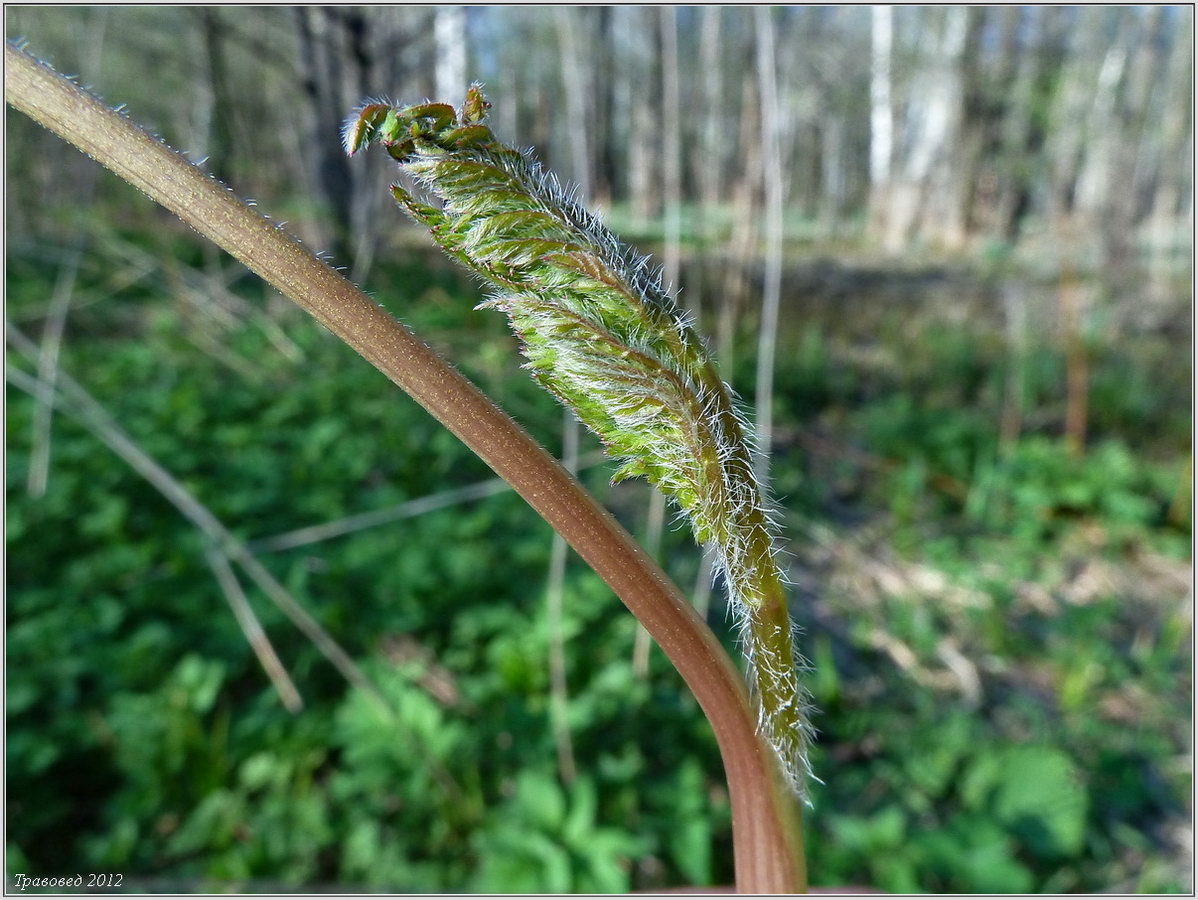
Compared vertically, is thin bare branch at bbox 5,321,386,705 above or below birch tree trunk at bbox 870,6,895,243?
below

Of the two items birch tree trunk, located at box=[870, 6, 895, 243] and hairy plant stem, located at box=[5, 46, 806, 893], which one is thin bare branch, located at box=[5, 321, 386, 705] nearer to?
hairy plant stem, located at box=[5, 46, 806, 893]

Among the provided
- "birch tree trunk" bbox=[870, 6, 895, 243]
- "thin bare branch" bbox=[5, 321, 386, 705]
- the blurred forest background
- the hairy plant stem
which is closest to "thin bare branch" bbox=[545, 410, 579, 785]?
the blurred forest background

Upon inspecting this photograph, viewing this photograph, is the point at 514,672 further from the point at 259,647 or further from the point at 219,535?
the point at 219,535

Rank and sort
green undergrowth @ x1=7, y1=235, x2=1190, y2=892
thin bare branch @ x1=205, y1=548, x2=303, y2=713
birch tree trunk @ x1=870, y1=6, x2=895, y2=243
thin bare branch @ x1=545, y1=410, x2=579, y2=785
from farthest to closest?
birch tree trunk @ x1=870, y1=6, x2=895, y2=243 < thin bare branch @ x1=205, y1=548, x2=303, y2=713 < thin bare branch @ x1=545, y1=410, x2=579, y2=785 < green undergrowth @ x1=7, y1=235, x2=1190, y2=892

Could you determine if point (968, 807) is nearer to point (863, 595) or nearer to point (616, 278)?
point (863, 595)

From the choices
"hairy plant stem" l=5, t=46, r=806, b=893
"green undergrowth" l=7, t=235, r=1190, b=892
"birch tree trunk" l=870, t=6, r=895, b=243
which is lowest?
"green undergrowth" l=7, t=235, r=1190, b=892

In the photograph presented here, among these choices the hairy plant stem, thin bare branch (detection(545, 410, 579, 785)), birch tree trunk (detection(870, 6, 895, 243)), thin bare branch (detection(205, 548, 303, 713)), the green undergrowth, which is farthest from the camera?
birch tree trunk (detection(870, 6, 895, 243))

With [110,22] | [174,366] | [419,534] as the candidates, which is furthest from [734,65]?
[419,534]
